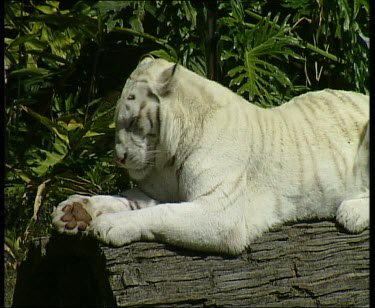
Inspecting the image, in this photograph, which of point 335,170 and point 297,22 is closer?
point 335,170

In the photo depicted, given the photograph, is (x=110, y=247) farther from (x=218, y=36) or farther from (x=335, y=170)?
(x=218, y=36)

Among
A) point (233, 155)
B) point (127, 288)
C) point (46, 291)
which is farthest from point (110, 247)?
point (46, 291)

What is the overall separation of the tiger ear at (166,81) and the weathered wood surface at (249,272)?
28.8 inches

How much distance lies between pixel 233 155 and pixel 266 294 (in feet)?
2.12

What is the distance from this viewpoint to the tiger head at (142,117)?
3.85m

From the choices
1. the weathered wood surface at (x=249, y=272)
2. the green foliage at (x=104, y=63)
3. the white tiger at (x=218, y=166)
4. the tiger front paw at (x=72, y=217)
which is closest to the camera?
the weathered wood surface at (x=249, y=272)

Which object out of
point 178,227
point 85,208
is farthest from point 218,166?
point 85,208

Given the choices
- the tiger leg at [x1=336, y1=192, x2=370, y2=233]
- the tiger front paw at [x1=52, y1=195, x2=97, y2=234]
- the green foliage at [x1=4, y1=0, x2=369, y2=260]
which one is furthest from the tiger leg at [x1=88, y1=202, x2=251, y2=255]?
the green foliage at [x1=4, y1=0, x2=369, y2=260]

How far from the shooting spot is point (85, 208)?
3.86 meters

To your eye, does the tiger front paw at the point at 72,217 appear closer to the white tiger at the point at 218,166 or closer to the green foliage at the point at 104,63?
the white tiger at the point at 218,166

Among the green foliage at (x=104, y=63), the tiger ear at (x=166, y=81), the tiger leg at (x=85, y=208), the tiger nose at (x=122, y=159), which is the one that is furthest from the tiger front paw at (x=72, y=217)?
the green foliage at (x=104, y=63)

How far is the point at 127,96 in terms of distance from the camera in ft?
12.8

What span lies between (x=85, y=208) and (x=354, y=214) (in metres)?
1.25

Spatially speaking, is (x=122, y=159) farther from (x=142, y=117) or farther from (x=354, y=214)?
(x=354, y=214)
